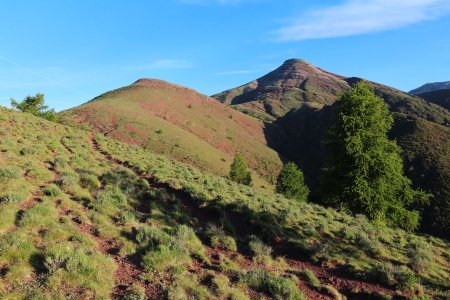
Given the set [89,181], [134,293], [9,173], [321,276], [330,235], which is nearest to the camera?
[134,293]

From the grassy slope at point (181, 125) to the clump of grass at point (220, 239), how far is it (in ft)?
174

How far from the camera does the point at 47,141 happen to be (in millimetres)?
24094

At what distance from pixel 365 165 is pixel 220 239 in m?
13.8

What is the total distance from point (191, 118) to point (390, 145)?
77.4 meters

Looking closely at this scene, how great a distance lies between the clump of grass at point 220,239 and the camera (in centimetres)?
1243

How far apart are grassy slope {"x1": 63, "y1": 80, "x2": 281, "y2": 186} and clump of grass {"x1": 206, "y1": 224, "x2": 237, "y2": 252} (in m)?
53.0

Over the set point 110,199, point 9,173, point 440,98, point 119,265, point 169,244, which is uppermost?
point 440,98

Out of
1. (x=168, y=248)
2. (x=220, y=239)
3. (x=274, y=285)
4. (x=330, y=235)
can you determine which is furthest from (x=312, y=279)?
(x=330, y=235)

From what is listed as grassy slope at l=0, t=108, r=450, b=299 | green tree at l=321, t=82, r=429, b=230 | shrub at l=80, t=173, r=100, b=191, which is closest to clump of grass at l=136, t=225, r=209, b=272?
grassy slope at l=0, t=108, r=450, b=299

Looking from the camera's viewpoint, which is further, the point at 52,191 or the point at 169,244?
the point at 52,191

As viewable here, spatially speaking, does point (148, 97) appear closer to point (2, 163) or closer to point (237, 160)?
point (237, 160)

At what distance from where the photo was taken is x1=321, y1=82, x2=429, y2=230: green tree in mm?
22688

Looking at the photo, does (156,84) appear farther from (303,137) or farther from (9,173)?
(9,173)

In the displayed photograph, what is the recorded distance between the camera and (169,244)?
10.7m
